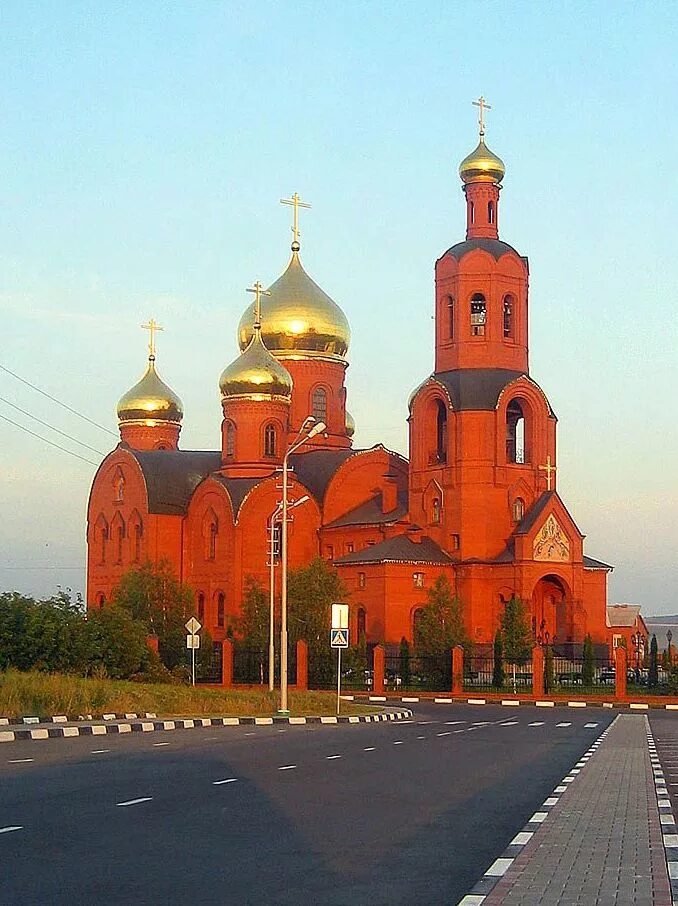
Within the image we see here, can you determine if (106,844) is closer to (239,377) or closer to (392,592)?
(392,592)

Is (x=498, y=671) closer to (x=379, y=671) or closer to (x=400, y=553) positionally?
A: (x=379, y=671)

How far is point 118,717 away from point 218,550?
103ft

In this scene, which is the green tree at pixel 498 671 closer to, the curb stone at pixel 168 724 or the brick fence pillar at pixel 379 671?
the brick fence pillar at pixel 379 671

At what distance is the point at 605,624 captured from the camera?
5522 centimetres

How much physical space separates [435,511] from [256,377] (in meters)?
8.59

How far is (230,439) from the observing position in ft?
185

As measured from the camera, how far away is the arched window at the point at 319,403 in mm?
59938

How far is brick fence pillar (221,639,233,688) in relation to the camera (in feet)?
147

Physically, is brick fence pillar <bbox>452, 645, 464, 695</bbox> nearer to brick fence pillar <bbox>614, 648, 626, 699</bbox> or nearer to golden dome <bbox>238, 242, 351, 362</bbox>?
brick fence pillar <bbox>614, 648, 626, 699</bbox>

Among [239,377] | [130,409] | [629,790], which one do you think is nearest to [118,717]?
[629,790]

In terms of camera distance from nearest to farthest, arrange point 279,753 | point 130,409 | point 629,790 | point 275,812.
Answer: point 275,812 → point 629,790 → point 279,753 → point 130,409

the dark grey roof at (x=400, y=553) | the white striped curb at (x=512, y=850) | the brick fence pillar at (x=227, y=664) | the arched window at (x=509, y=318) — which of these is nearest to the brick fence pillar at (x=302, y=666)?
the brick fence pillar at (x=227, y=664)

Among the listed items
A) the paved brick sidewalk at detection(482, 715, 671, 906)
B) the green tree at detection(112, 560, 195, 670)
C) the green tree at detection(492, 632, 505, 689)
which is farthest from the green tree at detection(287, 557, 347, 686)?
the paved brick sidewalk at detection(482, 715, 671, 906)

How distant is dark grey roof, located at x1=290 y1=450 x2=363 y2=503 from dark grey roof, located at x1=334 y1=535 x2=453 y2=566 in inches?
192
